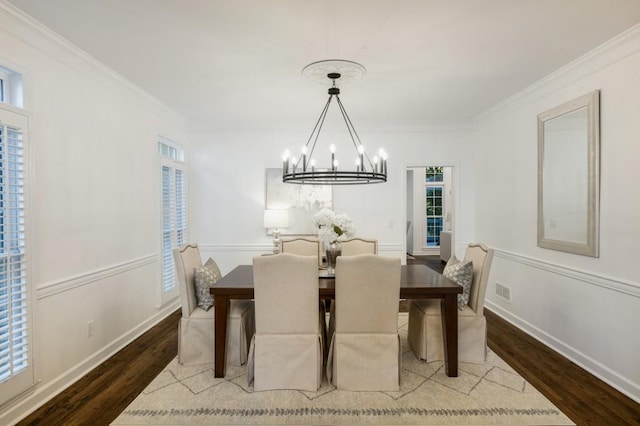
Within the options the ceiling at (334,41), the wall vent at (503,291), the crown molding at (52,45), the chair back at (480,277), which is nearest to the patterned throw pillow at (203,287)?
the ceiling at (334,41)

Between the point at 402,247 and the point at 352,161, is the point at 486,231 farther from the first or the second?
the point at 352,161

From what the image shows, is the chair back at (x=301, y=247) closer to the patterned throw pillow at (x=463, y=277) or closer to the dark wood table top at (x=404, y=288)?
the dark wood table top at (x=404, y=288)

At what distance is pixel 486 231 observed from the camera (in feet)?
16.1

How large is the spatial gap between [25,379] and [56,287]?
0.62 meters

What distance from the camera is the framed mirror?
2.97m

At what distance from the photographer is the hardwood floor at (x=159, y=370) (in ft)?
7.63

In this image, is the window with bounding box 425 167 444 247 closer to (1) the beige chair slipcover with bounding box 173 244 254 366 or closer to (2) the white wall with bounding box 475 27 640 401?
(2) the white wall with bounding box 475 27 640 401

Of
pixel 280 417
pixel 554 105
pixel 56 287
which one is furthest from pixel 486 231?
pixel 56 287

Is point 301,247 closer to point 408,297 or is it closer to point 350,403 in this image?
point 408,297

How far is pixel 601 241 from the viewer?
2.91 m

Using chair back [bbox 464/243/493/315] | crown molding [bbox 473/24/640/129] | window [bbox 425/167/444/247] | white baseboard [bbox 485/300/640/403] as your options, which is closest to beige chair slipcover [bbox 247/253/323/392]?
chair back [bbox 464/243/493/315]

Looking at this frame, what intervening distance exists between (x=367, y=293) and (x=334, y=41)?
73.9 inches

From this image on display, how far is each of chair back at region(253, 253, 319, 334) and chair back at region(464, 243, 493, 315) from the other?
1454 millimetres

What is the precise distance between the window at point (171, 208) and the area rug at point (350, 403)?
188 centimetres
